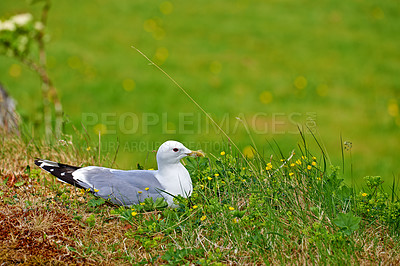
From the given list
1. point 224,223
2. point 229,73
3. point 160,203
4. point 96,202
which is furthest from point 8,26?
point 229,73

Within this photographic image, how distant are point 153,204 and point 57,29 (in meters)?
10.3

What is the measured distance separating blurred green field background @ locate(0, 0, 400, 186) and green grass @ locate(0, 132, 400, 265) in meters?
3.10

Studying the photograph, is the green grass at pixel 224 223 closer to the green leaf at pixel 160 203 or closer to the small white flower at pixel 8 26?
the green leaf at pixel 160 203

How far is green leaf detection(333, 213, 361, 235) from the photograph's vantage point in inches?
113

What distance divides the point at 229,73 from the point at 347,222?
7679 millimetres

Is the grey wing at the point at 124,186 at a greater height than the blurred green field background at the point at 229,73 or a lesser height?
lesser

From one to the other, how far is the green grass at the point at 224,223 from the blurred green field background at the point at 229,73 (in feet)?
10.2

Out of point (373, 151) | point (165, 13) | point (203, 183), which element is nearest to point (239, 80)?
point (373, 151)

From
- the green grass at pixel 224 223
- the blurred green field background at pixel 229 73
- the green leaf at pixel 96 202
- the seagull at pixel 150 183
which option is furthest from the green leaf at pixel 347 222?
the blurred green field background at pixel 229 73

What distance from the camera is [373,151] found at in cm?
794

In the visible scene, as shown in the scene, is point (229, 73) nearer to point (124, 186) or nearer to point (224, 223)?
point (124, 186)

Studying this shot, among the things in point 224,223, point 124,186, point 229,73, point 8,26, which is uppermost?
point 8,26

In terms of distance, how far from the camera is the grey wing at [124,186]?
3275mm

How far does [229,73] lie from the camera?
1034cm
